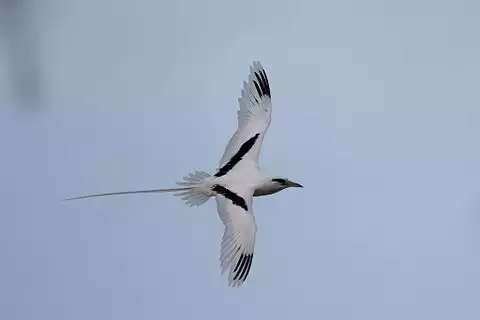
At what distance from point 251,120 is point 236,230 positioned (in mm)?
2493

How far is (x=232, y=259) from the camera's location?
13.4m

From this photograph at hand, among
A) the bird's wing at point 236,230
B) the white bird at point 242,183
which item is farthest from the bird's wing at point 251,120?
the bird's wing at point 236,230

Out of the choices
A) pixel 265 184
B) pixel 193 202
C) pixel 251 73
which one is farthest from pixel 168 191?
pixel 251 73

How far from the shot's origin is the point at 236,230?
1380cm

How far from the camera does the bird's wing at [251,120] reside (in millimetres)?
15461

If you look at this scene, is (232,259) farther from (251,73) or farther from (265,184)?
(251,73)

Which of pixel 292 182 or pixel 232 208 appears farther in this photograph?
pixel 292 182

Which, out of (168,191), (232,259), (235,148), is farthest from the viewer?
(235,148)

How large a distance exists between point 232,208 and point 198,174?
94 cm

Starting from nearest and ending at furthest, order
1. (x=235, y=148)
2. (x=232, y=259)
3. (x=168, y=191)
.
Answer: (x=232, y=259) < (x=168, y=191) < (x=235, y=148)

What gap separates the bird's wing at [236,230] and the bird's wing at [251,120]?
2.80ft

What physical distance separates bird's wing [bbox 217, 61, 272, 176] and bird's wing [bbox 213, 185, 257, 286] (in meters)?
0.85

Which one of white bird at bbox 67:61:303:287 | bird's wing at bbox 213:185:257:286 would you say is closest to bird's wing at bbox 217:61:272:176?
white bird at bbox 67:61:303:287

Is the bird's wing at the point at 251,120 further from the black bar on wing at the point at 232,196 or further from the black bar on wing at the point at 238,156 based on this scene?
the black bar on wing at the point at 232,196
